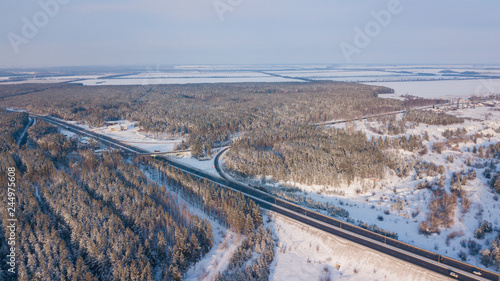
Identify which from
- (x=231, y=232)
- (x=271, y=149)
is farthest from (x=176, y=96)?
(x=231, y=232)

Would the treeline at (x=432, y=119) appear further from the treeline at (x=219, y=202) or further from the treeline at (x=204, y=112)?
the treeline at (x=219, y=202)

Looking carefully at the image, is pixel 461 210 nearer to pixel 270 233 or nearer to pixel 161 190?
pixel 270 233

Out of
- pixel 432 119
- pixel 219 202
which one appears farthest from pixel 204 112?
pixel 432 119

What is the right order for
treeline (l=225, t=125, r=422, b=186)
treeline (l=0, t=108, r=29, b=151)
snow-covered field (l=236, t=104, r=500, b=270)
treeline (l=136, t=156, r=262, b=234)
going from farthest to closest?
treeline (l=0, t=108, r=29, b=151) → treeline (l=225, t=125, r=422, b=186) → treeline (l=136, t=156, r=262, b=234) → snow-covered field (l=236, t=104, r=500, b=270)

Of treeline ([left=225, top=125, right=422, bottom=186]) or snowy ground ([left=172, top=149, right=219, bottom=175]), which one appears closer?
treeline ([left=225, top=125, right=422, bottom=186])

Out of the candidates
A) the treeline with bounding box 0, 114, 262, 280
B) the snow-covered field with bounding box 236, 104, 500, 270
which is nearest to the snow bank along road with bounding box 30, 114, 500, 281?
the snow-covered field with bounding box 236, 104, 500, 270

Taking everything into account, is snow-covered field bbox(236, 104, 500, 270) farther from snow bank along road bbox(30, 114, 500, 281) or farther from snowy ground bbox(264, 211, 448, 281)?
snowy ground bbox(264, 211, 448, 281)
